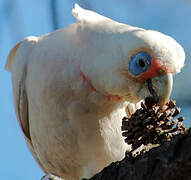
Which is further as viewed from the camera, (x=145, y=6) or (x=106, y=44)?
(x=145, y=6)

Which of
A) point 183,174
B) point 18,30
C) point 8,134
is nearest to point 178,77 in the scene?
point 183,174

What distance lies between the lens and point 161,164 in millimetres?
1095

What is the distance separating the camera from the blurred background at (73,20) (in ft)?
6.59

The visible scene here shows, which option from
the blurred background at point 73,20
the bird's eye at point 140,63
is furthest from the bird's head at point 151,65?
the blurred background at point 73,20

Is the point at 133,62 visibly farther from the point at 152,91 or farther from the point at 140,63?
the point at 152,91

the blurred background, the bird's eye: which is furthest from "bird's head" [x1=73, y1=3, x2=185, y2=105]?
the blurred background

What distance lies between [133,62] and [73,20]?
4.85 ft

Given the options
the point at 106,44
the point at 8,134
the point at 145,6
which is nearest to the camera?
the point at 106,44

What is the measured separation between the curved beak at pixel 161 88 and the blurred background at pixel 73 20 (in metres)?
0.31

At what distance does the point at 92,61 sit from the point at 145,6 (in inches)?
29.8

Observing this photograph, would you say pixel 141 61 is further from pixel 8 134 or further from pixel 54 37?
pixel 8 134

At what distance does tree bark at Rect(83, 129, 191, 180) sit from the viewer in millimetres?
1036

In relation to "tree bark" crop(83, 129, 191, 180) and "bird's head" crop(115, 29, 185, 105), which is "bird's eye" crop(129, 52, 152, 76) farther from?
"tree bark" crop(83, 129, 191, 180)

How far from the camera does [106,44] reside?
1705 millimetres
